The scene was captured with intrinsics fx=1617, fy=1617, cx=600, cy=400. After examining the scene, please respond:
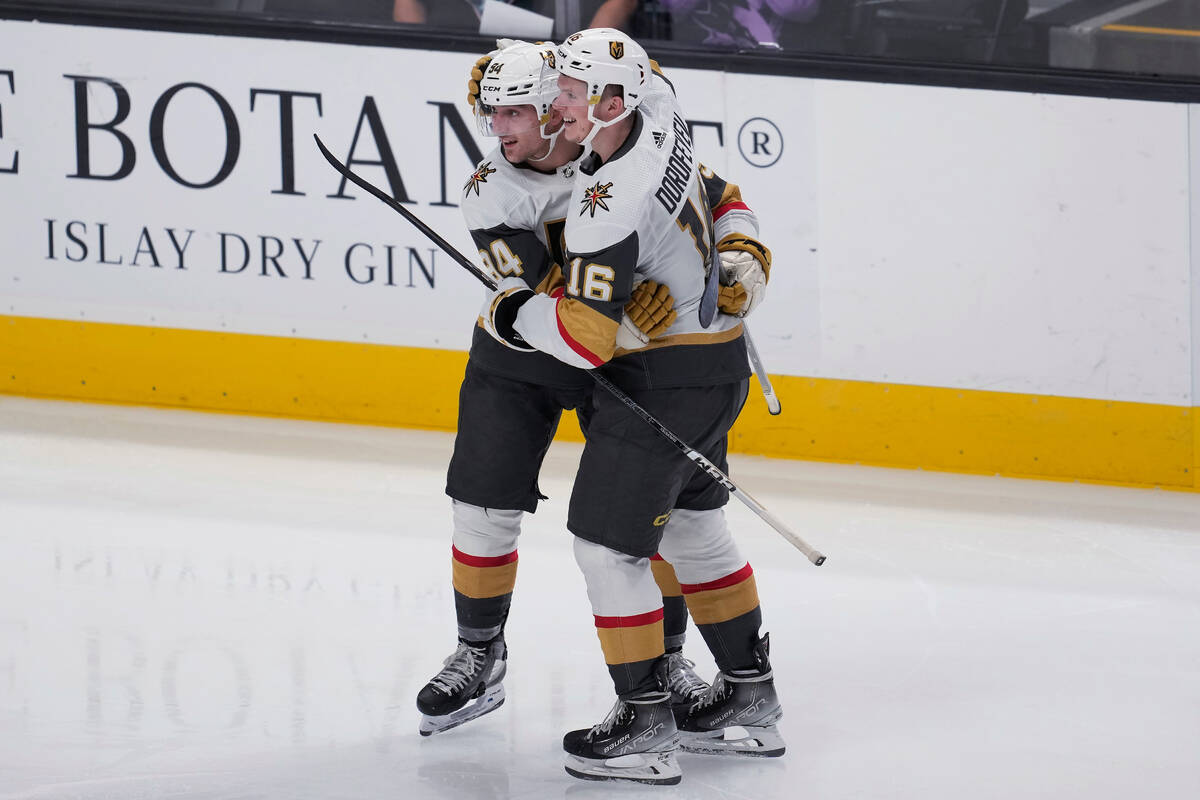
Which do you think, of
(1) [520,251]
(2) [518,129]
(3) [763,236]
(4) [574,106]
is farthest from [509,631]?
(3) [763,236]

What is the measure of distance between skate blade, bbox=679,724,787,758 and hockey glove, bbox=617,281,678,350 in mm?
738

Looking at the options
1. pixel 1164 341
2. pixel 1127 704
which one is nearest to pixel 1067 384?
pixel 1164 341

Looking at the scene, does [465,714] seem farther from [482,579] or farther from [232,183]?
[232,183]

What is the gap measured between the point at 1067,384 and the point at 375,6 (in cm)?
236

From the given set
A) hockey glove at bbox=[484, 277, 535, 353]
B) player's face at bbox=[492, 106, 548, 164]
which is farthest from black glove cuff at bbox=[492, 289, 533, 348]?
player's face at bbox=[492, 106, 548, 164]

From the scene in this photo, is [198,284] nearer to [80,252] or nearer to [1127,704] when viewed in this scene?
[80,252]

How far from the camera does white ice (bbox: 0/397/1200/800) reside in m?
2.69

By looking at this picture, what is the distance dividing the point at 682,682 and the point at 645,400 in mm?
624

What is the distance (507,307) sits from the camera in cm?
255

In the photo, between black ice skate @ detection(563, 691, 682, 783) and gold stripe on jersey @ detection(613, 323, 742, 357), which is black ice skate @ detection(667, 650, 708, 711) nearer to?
black ice skate @ detection(563, 691, 682, 783)

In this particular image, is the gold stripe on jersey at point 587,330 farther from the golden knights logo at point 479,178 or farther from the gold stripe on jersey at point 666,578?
the gold stripe on jersey at point 666,578

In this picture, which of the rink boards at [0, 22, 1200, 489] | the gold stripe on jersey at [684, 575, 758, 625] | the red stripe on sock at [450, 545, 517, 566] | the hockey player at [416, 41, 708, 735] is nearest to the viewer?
the hockey player at [416, 41, 708, 735]

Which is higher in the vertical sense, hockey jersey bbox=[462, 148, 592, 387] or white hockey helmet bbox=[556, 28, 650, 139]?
white hockey helmet bbox=[556, 28, 650, 139]

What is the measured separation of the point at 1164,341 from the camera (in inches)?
177
